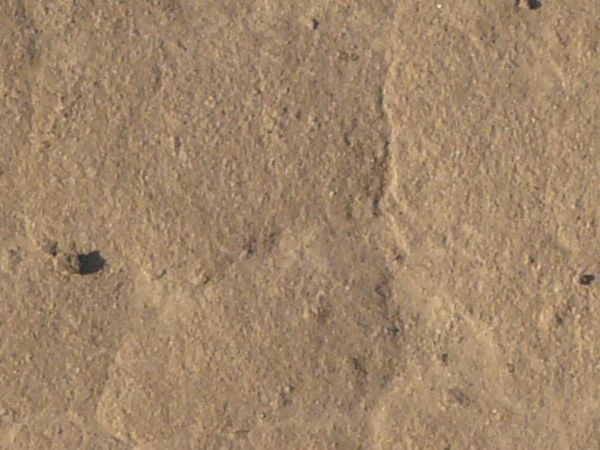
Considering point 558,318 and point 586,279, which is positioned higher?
point 586,279

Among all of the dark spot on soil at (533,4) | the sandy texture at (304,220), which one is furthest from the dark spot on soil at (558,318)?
the dark spot on soil at (533,4)

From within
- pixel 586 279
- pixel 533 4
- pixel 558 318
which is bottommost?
pixel 558 318

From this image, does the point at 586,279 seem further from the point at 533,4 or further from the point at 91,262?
the point at 91,262

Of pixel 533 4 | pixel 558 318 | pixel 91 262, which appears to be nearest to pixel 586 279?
pixel 558 318

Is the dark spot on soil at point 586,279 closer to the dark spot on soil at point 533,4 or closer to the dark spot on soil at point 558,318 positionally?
the dark spot on soil at point 558,318

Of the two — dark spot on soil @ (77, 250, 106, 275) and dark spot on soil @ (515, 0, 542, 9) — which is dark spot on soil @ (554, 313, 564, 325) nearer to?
dark spot on soil @ (515, 0, 542, 9)

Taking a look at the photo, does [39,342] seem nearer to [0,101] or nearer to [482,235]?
[0,101]

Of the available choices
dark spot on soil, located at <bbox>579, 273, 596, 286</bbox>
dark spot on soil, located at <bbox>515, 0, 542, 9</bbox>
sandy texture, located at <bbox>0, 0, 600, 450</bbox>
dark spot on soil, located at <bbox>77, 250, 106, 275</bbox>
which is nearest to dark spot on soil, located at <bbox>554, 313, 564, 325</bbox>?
sandy texture, located at <bbox>0, 0, 600, 450</bbox>

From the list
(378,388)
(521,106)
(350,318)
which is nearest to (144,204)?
(350,318)
